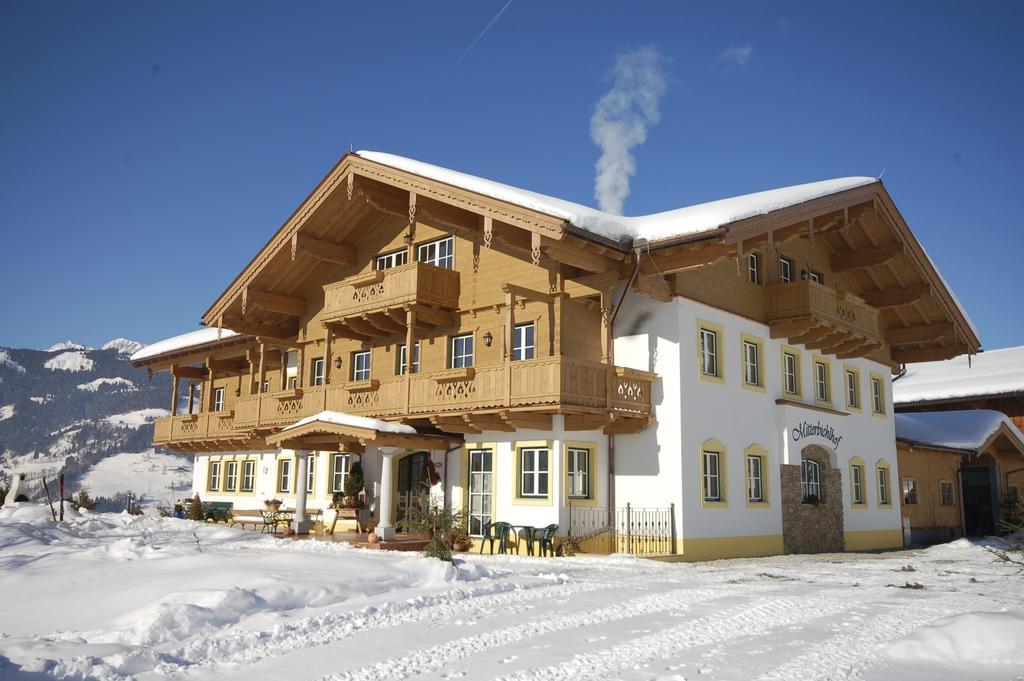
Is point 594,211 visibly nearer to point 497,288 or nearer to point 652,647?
point 497,288

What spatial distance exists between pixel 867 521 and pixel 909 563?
723 cm

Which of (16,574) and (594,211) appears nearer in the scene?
(16,574)

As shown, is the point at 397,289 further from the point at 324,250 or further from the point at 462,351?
the point at 324,250

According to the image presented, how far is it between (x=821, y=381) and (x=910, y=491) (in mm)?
6886

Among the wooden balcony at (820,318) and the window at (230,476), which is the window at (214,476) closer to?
the window at (230,476)

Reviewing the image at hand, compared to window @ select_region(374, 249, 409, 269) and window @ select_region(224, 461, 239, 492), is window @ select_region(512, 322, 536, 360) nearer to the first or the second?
window @ select_region(374, 249, 409, 269)

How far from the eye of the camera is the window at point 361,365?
26.2 meters

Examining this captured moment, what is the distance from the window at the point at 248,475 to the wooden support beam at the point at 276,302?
6.64 meters

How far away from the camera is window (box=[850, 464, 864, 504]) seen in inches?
1025

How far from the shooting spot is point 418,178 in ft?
70.7

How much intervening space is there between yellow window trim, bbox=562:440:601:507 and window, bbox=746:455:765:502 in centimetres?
414

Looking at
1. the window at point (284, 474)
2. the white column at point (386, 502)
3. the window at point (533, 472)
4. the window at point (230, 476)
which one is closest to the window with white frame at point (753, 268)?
the window at point (533, 472)

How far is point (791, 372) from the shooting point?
24328 mm

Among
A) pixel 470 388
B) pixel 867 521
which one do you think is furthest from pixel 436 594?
pixel 867 521
